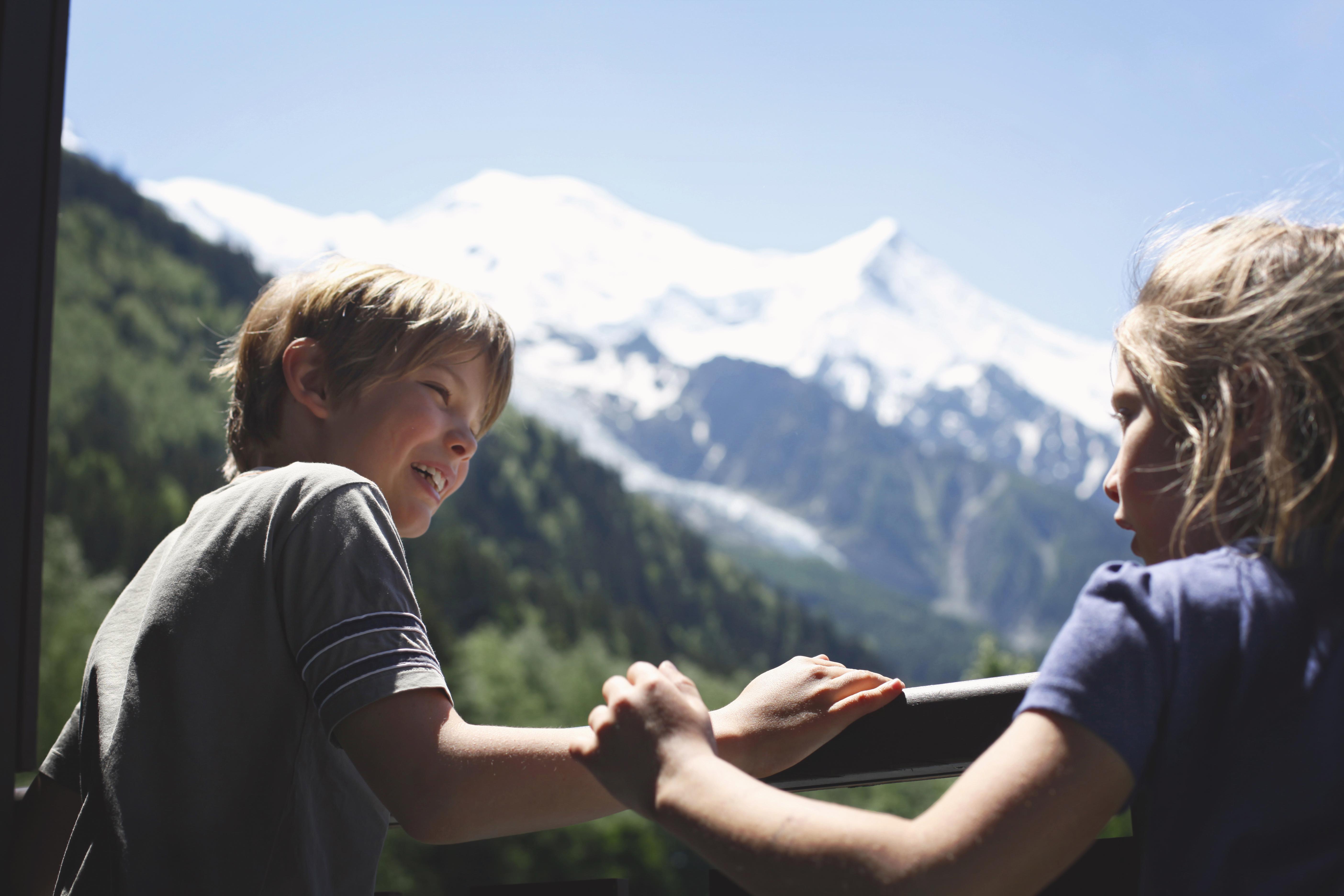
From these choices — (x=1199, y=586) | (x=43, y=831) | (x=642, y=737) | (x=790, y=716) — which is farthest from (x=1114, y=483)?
(x=43, y=831)

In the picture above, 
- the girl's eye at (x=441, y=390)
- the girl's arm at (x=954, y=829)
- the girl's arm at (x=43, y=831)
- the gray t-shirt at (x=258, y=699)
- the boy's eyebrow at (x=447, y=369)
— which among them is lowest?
the girl's arm at (x=43, y=831)

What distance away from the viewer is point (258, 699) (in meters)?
1.05

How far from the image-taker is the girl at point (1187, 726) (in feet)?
2.42

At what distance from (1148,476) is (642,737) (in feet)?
1.60

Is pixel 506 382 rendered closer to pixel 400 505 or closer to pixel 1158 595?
pixel 400 505

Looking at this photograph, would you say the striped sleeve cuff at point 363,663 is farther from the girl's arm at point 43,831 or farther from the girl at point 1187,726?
the girl's arm at point 43,831

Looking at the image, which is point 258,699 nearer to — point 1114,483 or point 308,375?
point 308,375

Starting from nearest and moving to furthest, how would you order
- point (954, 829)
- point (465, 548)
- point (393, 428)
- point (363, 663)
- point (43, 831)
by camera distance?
point (954, 829), point (363, 663), point (43, 831), point (393, 428), point (465, 548)

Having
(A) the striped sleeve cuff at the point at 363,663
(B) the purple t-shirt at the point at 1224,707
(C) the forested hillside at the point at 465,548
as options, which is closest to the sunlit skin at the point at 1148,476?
(B) the purple t-shirt at the point at 1224,707

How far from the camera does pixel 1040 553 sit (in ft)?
461

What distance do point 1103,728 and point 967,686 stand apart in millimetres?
225

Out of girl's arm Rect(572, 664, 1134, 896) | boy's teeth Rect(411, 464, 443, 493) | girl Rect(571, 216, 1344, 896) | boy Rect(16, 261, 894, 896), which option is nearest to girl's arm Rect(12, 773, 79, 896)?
boy Rect(16, 261, 894, 896)

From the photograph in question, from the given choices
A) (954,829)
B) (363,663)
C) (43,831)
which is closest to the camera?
(954,829)

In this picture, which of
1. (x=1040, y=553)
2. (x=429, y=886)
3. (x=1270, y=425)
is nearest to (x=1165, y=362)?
(x=1270, y=425)
